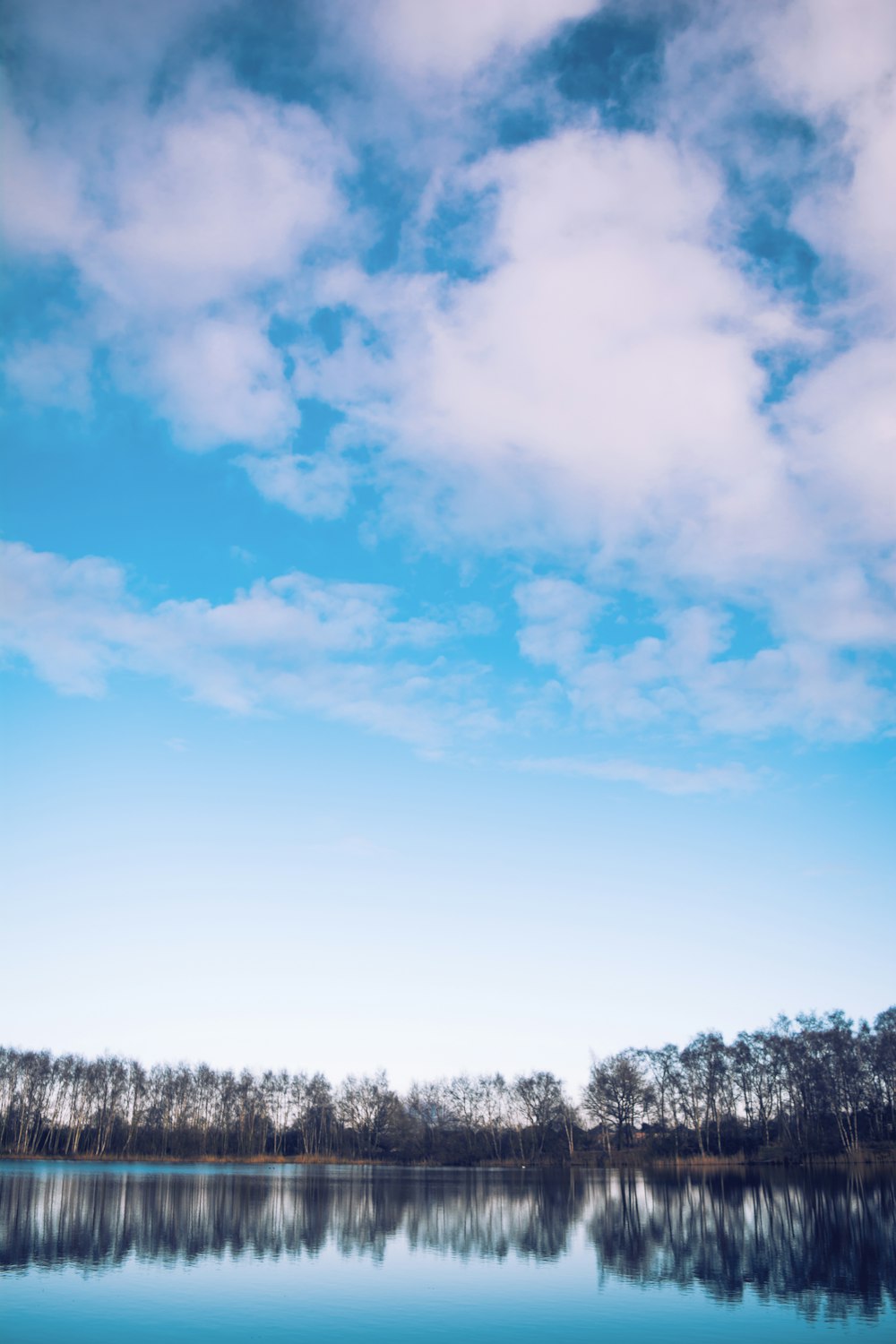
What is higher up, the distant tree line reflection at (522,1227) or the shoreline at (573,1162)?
the distant tree line reflection at (522,1227)

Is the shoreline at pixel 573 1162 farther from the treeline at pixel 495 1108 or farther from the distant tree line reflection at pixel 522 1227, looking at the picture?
the distant tree line reflection at pixel 522 1227

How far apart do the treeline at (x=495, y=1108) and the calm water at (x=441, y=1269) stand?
168 feet

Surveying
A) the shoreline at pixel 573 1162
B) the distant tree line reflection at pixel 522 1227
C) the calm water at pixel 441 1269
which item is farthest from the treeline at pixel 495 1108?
the calm water at pixel 441 1269

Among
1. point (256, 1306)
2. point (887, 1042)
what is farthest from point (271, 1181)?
point (887, 1042)

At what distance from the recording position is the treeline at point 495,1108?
105500 millimetres

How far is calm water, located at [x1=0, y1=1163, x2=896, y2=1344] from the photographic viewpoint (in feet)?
77.3

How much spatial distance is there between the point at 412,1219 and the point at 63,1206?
18665mm

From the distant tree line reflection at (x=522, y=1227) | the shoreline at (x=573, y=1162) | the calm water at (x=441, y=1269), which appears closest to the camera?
the calm water at (x=441, y=1269)

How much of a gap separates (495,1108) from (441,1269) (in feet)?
409

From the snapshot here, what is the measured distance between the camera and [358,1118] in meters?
150

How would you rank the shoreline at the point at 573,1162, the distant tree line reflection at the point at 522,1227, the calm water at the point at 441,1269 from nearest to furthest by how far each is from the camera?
the calm water at the point at 441,1269 → the distant tree line reflection at the point at 522,1227 → the shoreline at the point at 573,1162

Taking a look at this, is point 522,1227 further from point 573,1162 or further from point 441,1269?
point 573,1162

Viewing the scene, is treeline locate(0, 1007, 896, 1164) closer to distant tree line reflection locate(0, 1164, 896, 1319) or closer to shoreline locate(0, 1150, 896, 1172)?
shoreline locate(0, 1150, 896, 1172)

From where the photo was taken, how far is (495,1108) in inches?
5787
